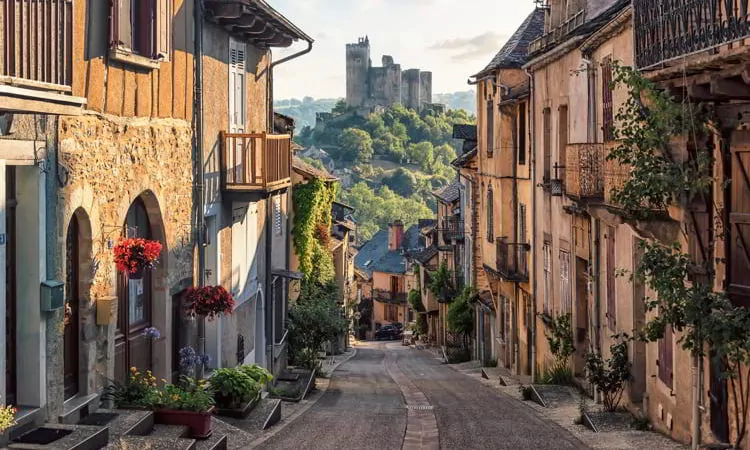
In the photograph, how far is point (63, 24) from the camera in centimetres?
884

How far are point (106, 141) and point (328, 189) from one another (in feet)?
64.1

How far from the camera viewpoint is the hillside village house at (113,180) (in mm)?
9055

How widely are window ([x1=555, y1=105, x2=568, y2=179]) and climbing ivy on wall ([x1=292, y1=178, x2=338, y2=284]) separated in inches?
330

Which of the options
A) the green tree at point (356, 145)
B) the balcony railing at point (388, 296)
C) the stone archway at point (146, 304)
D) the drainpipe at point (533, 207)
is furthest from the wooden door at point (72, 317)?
the green tree at point (356, 145)

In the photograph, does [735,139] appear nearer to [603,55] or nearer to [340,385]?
[603,55]

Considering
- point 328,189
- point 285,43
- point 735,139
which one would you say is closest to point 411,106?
point 328,189

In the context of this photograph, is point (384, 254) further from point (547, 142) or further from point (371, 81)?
point (371, 81)

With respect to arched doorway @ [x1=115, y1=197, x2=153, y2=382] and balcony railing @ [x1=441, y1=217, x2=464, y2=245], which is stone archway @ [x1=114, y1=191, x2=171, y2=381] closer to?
arched doorway @ [x1=115, y1=197, x2=153, y2=382]

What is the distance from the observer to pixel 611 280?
53.5ft

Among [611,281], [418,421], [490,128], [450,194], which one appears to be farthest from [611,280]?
[450,194]

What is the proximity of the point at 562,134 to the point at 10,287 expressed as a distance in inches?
537

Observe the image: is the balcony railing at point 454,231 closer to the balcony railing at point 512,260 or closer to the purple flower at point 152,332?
the balcony railing at point 512,260

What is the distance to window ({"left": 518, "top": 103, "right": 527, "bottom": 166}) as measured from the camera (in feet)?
82.9

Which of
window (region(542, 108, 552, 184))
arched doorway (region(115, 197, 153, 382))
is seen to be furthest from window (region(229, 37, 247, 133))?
window (region(542, 108, 552, 184))
